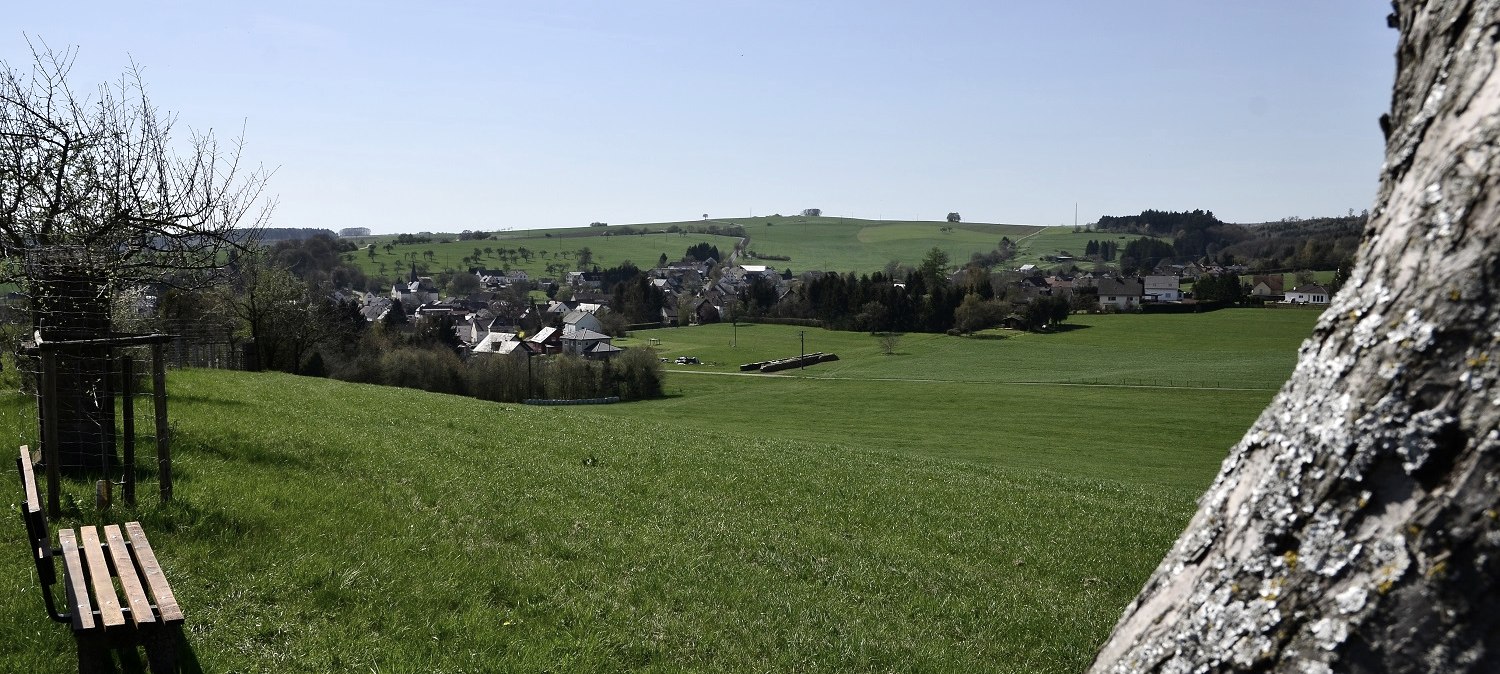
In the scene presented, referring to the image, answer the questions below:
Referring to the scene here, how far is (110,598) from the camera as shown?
20.3ft

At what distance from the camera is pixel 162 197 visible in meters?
18.4

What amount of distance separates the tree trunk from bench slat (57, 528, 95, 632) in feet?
19.8

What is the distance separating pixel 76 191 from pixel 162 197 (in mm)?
1853

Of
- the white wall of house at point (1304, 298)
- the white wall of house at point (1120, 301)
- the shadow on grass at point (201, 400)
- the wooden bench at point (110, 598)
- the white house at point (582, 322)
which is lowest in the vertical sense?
the white house at point (582, 322)

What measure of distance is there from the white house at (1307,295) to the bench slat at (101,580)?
400ft

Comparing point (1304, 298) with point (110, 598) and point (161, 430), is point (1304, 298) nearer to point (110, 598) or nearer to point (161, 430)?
point (161, 430)

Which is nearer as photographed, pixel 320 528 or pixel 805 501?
pixel 320 528

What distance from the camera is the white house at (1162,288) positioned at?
135625 mm

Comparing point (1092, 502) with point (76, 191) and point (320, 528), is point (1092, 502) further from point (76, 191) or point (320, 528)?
point (76, 191)

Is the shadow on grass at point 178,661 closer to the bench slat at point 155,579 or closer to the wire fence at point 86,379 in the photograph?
the bench slat at point 155,579

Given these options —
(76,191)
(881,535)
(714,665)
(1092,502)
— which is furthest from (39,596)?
(1092,502)

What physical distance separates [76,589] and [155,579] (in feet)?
1.44

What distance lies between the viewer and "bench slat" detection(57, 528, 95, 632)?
573 centimetres

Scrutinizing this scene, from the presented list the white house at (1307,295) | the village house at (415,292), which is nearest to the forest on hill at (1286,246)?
the white house at (1307,295)
